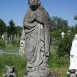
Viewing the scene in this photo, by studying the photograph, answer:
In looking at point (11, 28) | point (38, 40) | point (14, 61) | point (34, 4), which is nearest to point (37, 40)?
point (38, 40)

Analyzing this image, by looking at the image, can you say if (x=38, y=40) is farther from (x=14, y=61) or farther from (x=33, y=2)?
(x=14, y=61)

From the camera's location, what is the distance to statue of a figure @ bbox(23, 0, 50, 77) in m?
9.98

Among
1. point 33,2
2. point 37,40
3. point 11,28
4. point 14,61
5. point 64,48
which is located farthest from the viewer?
point 11,28

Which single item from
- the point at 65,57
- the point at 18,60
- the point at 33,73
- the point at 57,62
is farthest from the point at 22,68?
the point at 33,73

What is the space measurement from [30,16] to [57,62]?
10830 mm

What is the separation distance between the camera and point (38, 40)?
9969mm

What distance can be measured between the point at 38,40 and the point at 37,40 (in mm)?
31

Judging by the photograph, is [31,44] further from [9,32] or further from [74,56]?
[9,32]

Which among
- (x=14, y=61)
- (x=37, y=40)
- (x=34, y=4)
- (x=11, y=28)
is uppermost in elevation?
(x=11, y=28)

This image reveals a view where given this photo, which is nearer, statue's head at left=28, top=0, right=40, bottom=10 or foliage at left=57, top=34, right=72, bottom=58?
statue's head at left=28, top=0, right=40, bottom=10

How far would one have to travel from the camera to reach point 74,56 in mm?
13883

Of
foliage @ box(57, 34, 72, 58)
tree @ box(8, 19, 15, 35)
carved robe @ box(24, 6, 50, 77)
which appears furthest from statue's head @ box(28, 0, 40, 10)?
tree @ box(8, 19, 15, 35)

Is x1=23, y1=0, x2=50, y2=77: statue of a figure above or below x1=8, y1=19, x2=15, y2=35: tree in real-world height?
below

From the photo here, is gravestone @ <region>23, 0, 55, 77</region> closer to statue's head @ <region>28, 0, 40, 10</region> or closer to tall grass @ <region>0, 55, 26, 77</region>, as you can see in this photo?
statue's head @ <region>28, 0, 40, 10</region>
